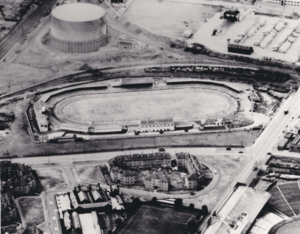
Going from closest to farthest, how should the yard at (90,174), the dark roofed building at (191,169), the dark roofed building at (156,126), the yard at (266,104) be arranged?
the dark roofed building at (191,169), the yard at (90,174), the dark roofed building at (156,126), the yard at (266,104)

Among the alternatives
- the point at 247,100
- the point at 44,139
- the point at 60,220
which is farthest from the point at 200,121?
the point at 60,220

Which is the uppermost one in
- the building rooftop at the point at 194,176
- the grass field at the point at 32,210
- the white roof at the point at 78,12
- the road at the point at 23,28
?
the building rooftop at the point at 194,176

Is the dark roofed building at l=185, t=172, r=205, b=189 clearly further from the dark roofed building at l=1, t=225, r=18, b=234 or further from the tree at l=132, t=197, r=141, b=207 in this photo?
the dark roofed building at l=1, t=225, r=18, b=234

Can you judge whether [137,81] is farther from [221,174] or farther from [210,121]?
[221,174]

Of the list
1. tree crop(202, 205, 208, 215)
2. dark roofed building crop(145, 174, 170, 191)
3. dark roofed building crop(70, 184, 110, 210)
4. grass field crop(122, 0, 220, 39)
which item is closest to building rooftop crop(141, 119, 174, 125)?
dark roofed building crop(145, 174, 170, 191)

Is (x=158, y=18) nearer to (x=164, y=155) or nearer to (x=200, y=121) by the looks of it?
(x=200, y=121)

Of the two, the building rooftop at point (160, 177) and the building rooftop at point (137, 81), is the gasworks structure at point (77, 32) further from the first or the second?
the building rooftop at point (160, 177)

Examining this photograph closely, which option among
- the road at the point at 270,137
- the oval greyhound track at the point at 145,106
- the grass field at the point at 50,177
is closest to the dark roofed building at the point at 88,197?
the grass field at the point at 50,177
